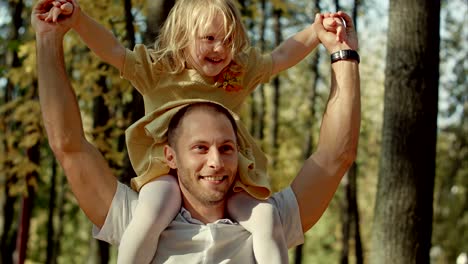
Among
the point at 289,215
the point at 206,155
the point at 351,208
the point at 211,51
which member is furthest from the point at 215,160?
the point at 351,208

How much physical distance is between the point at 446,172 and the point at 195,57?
24.6 meters

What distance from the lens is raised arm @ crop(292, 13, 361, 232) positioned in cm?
349

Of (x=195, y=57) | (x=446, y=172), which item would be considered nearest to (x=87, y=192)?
(x=195, y=57)

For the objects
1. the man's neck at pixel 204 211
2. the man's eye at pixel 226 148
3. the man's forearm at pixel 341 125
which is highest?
the man's forearm at pixel 341 125

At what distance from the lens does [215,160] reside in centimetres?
322

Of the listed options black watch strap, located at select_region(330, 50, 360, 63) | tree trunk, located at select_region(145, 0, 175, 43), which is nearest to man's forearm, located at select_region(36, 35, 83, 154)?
black watch strap, located at select_region(330, 50, 360, 63)

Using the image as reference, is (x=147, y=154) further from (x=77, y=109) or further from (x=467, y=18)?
(x=467, y=18)

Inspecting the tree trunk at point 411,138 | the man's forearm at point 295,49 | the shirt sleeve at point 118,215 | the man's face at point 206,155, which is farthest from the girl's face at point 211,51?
the tree trunk at point 411,138

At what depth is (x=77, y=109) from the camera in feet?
10.8

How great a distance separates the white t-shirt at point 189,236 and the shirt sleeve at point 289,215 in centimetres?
3

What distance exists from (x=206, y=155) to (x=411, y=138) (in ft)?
12.2

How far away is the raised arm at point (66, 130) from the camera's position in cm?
322

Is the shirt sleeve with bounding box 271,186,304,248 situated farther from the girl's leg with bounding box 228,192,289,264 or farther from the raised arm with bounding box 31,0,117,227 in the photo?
the raised arm with bounding box 31,0,117,227

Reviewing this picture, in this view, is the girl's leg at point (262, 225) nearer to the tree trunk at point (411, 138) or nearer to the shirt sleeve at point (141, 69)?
the shirt sleeve at point (141, 69)
